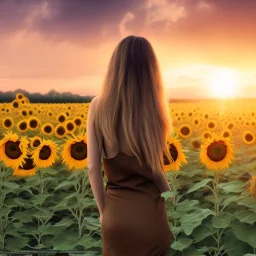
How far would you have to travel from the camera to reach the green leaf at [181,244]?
16.4 ft

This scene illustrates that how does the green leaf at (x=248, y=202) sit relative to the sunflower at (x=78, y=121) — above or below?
below

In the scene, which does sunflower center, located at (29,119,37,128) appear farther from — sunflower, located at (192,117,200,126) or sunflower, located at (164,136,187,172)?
sunflower, located at (164,136,187,172)

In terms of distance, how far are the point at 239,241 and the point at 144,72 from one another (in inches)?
91.3

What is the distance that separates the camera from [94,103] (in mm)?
3377

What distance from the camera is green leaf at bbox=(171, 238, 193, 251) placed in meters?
4.99

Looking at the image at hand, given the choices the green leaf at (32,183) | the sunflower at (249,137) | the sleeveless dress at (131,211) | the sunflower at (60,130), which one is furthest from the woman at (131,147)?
the sunflower at (249,137)

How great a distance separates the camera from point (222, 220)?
5.07 meters

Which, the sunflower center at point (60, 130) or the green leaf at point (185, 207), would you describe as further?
the sunflower center at point (60, 130)

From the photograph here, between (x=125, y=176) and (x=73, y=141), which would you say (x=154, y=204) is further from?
(x=73, y=141)

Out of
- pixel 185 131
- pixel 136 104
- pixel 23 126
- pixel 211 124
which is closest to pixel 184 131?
pixel 185 131

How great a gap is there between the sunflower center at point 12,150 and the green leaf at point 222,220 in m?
1.84

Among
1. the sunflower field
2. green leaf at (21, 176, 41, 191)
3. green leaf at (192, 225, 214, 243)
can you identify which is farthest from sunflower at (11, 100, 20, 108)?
green leaf at (192, 225, 214, 243)

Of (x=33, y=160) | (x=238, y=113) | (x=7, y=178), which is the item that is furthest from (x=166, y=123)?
(x=238, y=113)

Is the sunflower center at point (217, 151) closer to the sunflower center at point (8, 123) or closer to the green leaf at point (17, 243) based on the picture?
the green leaf at point (17, 243)
